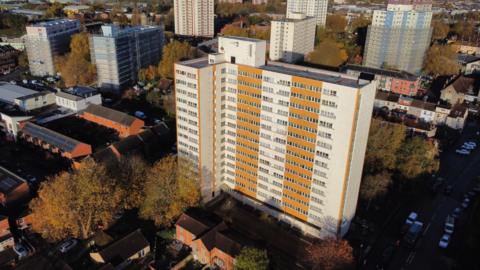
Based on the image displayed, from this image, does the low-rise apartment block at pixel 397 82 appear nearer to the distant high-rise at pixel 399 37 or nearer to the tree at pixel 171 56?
the distant high-rise at pixel 399 37

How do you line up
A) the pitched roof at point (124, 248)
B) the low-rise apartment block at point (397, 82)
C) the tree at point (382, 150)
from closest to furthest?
1. the pitched roof at point (124, 248)
2. the tree at point (382, 150)
3. the low-rise apartment block at point (397, 82)

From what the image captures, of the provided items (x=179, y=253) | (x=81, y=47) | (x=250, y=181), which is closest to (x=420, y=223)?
(x=250, y=181)

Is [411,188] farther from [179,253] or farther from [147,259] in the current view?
[147,259]

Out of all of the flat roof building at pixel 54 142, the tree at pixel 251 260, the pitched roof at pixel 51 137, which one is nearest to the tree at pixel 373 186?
the tree at pixel 251 260

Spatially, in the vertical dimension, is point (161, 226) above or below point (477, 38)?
below

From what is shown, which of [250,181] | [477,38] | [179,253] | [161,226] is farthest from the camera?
[477,38]

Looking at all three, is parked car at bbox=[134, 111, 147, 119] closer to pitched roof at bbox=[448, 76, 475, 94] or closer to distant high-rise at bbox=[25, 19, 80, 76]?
distant high-rise at bbox=[25, 19, 80, 76]

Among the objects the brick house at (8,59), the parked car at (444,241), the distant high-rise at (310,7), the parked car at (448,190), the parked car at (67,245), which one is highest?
the distant high-rise at (310,7)

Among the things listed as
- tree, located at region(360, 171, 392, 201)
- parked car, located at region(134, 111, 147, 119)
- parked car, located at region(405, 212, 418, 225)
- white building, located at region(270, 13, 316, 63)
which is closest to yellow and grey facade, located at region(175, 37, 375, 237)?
tree, located at region(360, 171, 392, 201)
